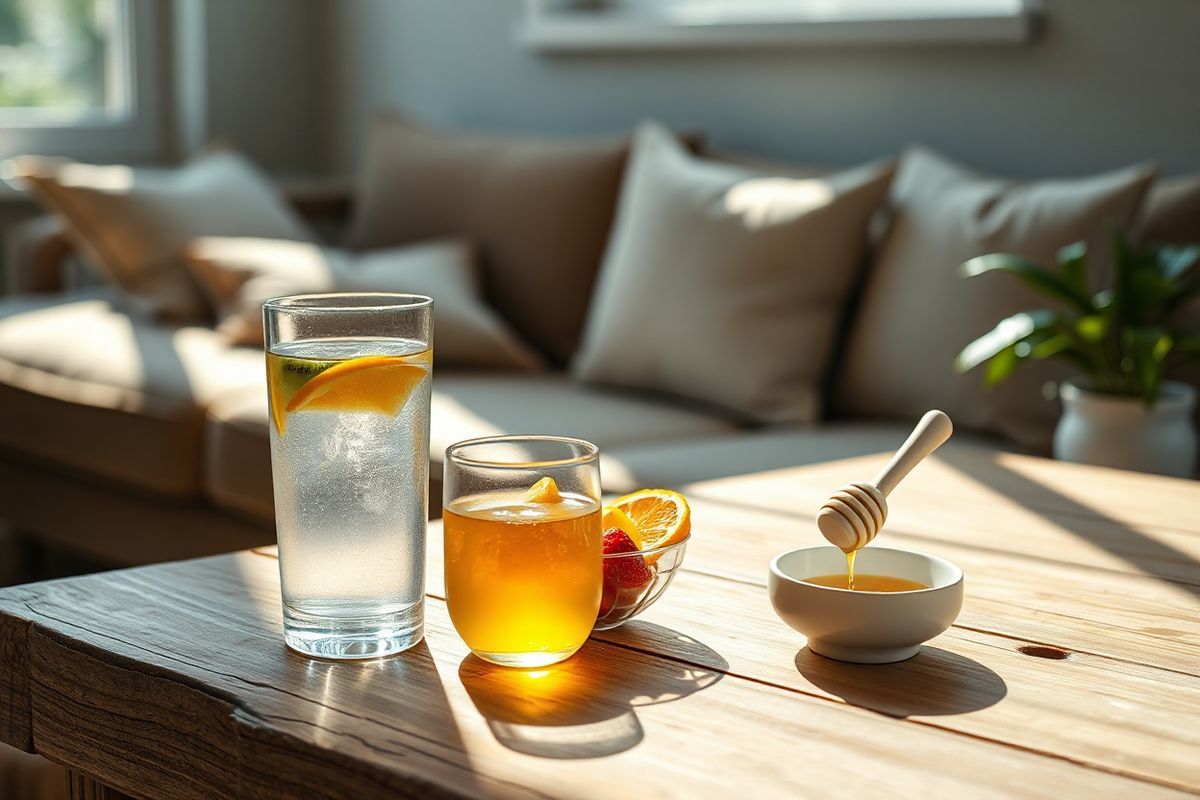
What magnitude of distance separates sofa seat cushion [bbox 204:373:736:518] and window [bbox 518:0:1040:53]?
860 mm

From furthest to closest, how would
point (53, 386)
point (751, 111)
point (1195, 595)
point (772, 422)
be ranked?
point (751, 111) → point (53, 386) → point (772, 422) → point (1195, 595)

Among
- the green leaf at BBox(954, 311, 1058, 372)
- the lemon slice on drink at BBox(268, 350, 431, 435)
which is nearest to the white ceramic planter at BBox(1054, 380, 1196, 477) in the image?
the green leaf at BBox(954, 311, 1058, 372)

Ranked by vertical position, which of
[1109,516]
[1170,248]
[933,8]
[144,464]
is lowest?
[144,464]

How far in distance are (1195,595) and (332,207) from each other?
2856mm

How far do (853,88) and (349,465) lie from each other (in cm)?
216

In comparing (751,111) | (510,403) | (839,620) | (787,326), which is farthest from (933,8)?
(839,620)

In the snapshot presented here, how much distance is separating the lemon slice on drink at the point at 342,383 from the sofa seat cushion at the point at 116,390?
1.56 metres

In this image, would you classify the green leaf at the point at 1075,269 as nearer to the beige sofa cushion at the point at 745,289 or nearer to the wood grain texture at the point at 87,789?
the beige sofa cushion at the point at 745,289

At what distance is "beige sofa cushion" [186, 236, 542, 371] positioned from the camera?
268cm

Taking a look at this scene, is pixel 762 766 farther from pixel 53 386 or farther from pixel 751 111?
pixel 751 111

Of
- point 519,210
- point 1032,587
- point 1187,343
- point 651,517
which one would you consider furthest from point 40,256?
point 1032,587

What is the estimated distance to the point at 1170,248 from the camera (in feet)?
6.50

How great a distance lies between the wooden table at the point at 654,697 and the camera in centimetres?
73

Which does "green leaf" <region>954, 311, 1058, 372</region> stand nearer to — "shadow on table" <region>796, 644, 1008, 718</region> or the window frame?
"shadow on table" <region>796, 644, 1008, 718</region>
